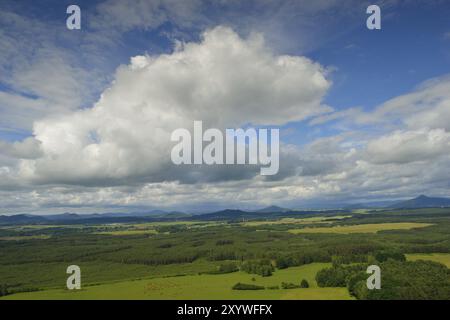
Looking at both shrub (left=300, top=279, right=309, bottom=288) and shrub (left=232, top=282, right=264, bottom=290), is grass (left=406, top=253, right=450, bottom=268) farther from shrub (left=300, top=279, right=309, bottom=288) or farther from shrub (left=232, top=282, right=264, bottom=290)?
shrub (left=232, top=282, right=264, bottom=290)

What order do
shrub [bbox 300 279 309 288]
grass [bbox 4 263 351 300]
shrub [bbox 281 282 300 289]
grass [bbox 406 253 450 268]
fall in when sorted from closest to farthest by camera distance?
grass [bbox 4 263 351 300]
shrub [bbox 300 279 309 288]
shrub [bbox 281 282 300 289]
grass [bbox 406 253 450 268]

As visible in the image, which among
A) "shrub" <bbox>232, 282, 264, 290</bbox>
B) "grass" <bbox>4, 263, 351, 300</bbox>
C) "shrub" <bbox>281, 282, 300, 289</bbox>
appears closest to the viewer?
"grass" <bbox>4, 263, 351, 300</bbox>

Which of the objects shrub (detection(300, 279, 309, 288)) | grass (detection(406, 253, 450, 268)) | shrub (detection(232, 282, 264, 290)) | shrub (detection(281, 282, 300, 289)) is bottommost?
grass (detection(406, 253, 450, 268))

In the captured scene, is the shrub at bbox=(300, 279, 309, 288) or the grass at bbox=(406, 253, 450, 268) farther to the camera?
the grass at bbox=(406, 253, 450, 268)

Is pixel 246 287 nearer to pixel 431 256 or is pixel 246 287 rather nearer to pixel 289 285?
pixel 289 285

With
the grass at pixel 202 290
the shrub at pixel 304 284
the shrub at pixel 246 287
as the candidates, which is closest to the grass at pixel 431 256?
the grass at pixel 202 290

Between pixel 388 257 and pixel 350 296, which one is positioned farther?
pixel 388 257

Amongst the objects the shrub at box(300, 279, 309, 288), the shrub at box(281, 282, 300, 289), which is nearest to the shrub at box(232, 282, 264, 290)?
the shrub at box(281, 282, 300, 289)
